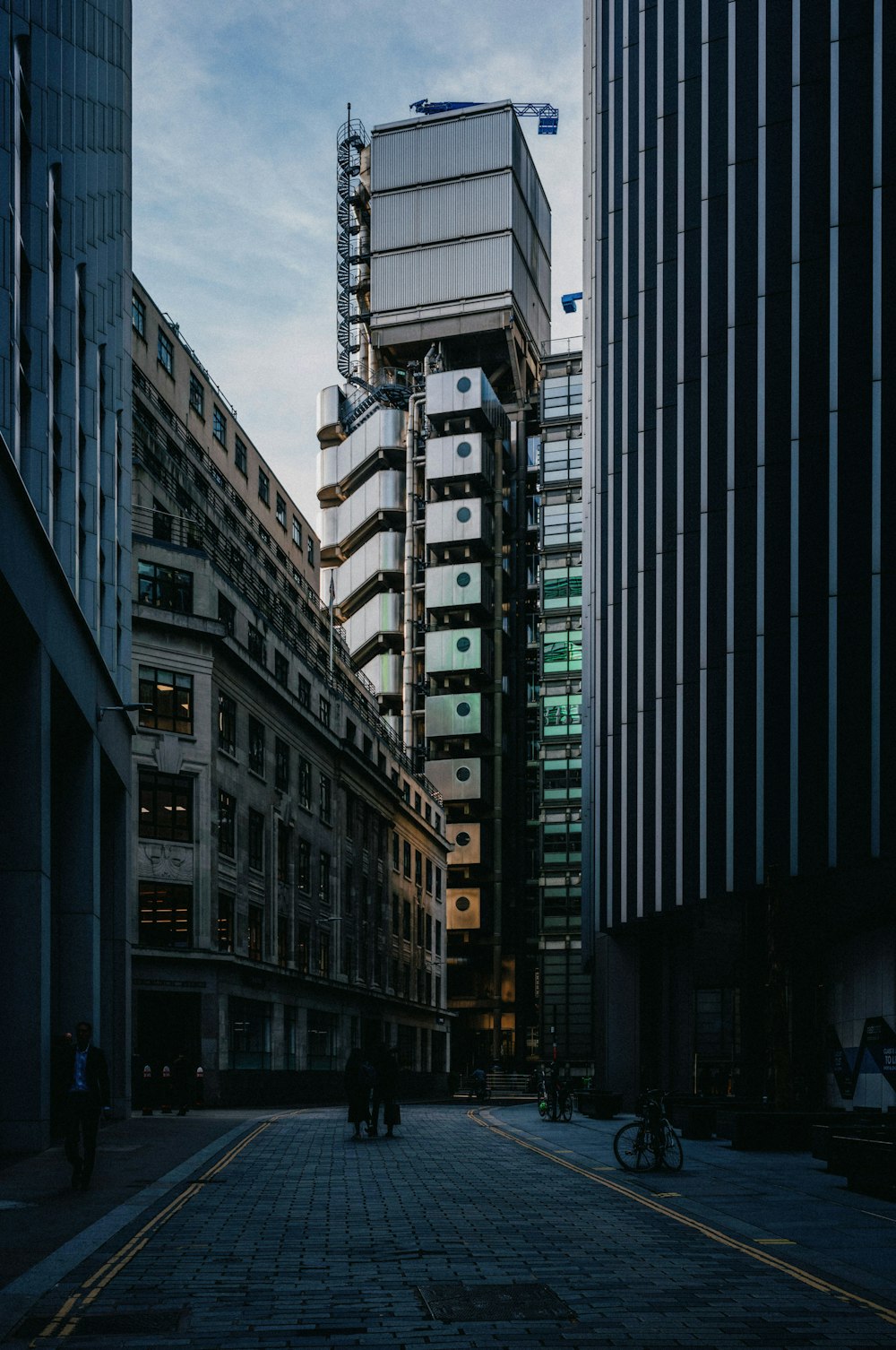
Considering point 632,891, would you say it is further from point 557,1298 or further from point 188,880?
point 557,1298

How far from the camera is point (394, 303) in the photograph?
134m

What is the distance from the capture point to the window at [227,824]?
5831 centimetres

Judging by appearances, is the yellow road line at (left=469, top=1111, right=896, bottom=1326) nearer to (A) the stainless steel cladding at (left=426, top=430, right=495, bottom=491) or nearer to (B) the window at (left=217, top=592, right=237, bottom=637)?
(B) the window at (left=217, top=592, right=237, bottom=637)

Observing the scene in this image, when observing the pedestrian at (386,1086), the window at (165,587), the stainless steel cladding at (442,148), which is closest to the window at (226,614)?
the window at (165,587)

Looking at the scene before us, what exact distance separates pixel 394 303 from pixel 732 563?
324 feet

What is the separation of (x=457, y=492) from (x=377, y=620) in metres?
13.3

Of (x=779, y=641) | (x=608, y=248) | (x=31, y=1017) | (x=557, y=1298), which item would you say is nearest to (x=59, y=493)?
(x=31, y=1017)

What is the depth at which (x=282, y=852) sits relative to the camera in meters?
67.6

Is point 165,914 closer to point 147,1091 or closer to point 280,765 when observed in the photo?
point 147,1091

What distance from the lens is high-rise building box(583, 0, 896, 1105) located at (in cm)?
3709

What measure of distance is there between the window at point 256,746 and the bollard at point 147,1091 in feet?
57.9

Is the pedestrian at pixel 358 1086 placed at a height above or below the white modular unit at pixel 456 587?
below

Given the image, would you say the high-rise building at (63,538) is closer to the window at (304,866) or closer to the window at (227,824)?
the window at (227,824)

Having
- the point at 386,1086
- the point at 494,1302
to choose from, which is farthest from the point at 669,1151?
the point at 494,1302
